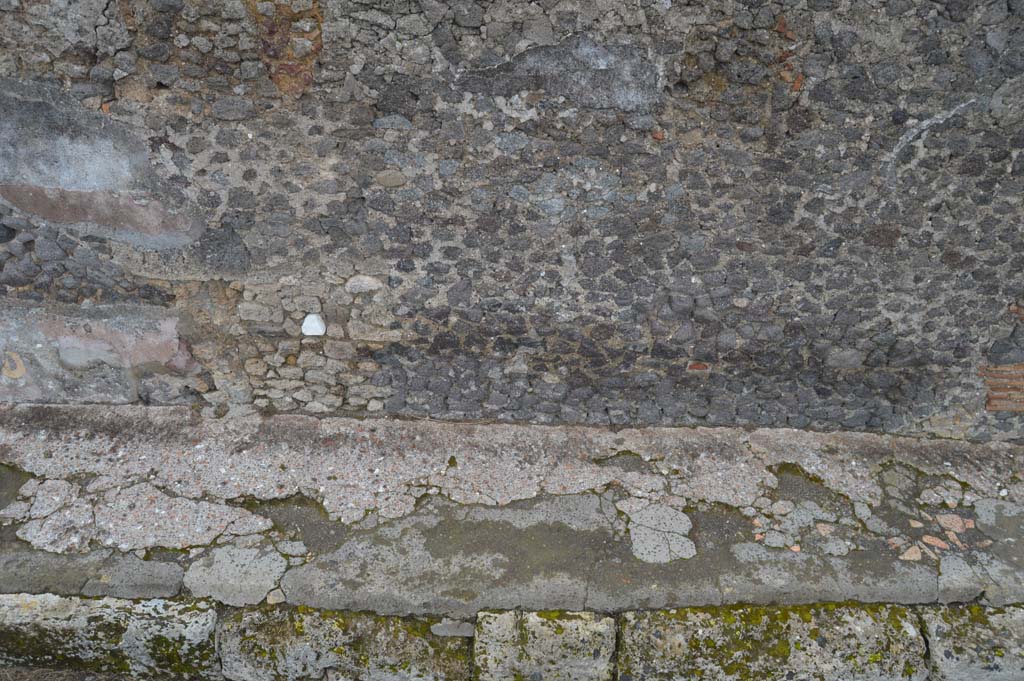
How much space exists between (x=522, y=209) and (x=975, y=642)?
2.47 metres

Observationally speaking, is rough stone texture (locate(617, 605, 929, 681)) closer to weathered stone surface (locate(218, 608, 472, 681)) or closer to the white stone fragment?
weathered stone surface (locate(218, 608, 472, 681))

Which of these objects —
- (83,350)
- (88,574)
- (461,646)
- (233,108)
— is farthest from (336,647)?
(233,108)

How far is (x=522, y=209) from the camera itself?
8.79 feet

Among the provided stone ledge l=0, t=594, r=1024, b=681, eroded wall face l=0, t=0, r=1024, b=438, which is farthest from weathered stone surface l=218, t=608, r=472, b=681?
eroded wall face l=0, t=0, r=1024, b=438

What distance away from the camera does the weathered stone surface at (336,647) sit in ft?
7.57

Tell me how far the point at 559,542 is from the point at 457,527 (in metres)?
0.44

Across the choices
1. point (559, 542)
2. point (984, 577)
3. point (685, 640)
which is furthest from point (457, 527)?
point (984, 577)

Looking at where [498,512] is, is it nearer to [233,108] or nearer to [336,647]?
[336,647]

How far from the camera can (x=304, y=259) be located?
2766mm

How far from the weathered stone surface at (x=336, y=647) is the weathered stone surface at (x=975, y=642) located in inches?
71.1

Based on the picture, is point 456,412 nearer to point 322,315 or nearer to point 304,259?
point 322,315

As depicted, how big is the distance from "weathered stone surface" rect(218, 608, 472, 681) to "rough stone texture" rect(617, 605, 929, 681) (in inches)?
26.9

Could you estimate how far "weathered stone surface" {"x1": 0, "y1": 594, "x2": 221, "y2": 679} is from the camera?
2.31m

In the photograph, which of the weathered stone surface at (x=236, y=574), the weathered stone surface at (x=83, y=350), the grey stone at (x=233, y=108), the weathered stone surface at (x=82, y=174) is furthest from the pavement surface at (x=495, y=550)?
the grey stone at (x=233, y=108)
